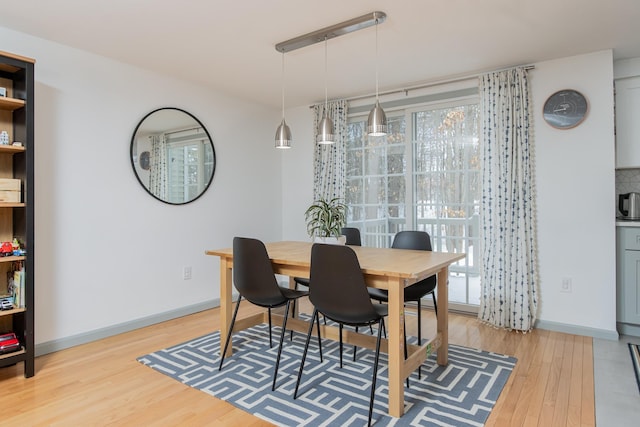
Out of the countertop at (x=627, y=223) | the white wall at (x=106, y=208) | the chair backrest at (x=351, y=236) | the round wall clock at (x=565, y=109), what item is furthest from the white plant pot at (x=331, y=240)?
the countertop at (x=627, y=223)

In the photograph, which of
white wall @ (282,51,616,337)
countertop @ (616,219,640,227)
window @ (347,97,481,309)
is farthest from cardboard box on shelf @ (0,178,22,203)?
countertop @ (616,219,640,227)

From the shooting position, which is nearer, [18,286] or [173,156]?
[18,286]

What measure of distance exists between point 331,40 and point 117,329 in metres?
3.05

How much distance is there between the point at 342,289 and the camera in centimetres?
214

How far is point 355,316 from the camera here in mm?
2178

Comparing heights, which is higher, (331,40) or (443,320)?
(331,40)

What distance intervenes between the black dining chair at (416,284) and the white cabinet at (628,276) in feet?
5.19

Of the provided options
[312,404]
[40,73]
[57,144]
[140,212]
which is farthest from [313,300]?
[40,73]

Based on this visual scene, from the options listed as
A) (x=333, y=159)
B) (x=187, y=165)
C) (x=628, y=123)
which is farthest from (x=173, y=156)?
(x=628, y=123)

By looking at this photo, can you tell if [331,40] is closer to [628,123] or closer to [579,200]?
[579,200]

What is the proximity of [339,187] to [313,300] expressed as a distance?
8.33ft

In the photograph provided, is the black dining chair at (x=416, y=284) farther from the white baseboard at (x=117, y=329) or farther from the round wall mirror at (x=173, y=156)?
the round wall mirror at (x=173, y=156)

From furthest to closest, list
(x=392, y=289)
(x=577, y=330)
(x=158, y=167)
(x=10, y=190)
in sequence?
(x=158, y=167)
(x=577, y=330)
(x=10, y=190)
(x=392, y=289)

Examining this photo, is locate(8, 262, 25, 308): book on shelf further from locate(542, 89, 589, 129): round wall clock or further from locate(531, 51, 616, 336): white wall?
locate(542, 89, 589, 129): round wall clock
